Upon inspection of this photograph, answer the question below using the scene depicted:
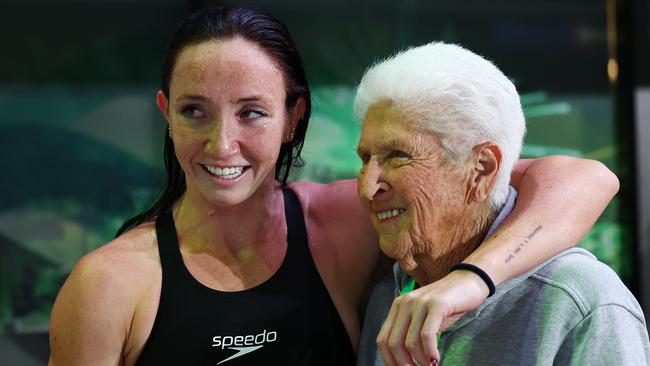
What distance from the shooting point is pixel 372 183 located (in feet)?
5.37

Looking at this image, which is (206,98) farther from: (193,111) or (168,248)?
(168,248)

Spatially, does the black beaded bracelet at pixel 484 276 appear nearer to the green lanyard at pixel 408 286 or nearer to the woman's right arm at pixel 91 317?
the green lanyard at pixel 408 286

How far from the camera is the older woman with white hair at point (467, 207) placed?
1.53 m

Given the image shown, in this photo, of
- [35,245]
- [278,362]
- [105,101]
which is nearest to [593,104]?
[105,101]

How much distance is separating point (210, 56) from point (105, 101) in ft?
8.57

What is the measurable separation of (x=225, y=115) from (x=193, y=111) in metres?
0.08

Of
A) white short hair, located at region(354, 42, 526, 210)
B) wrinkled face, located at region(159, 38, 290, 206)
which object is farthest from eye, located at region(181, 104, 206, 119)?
white short hair, located at region(354, 42, 526, 210)

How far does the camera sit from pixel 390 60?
5.66 feet

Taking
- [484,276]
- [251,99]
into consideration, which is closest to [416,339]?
[484,276]

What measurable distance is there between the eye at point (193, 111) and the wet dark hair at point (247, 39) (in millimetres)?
113

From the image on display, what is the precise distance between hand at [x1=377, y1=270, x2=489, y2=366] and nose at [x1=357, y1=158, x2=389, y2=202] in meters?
0.24

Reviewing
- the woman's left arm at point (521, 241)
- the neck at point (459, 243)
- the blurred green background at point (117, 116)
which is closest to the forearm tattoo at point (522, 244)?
the woman's left arm at point (521, 241)

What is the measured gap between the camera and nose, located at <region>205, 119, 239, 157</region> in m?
1.75

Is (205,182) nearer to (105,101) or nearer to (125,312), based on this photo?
(125,312)
